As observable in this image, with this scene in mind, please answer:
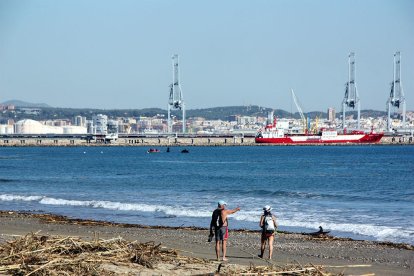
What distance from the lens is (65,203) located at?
3167 centimetres

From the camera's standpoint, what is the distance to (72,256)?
11.2 metres

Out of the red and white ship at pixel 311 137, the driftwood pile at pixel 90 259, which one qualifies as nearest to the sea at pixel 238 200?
the driftwood pile at pixel 90 259

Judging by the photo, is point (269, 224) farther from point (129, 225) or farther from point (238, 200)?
point (238, 200)

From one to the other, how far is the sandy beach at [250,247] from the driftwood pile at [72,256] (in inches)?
16.5

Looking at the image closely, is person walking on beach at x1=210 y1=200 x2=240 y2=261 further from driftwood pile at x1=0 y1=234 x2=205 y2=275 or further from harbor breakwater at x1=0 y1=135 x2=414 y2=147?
harbor breakwater at x1=0 y1=135 x2=414 y2=147

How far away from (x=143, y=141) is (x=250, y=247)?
16522cm

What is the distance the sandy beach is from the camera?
13906mm

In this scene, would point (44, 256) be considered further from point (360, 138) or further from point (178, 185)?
point (360, 138)

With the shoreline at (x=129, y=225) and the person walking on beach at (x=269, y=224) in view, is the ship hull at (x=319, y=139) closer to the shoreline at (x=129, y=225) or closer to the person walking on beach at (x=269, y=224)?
the shoreline at (x=129, y=225)

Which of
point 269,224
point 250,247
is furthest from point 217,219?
point 250,247

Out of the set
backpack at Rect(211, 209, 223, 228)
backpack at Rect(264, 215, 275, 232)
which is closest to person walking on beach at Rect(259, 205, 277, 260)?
backpack at Rect(264, 215, 275, 232)

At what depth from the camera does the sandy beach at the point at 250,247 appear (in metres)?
13.9

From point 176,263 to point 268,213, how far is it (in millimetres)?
3315

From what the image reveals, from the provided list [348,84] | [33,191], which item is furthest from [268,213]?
[348,84]
